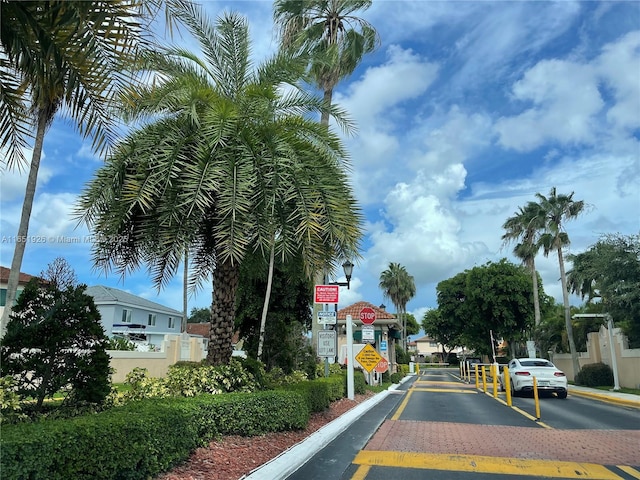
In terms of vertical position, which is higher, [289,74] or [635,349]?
[289,74]

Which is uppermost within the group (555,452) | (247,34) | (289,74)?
(247,34)

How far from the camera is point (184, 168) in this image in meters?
9.34

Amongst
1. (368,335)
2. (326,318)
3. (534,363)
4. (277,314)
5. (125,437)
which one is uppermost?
(277,314)

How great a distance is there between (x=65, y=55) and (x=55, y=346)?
11.2ft

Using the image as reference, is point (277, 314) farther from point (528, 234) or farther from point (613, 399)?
point (528, 234)

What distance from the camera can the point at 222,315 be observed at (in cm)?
995

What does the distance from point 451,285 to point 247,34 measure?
52883mm

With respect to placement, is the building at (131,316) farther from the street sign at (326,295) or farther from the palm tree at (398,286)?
the palm tree at (398,286)

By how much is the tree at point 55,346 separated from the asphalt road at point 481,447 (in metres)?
2.86

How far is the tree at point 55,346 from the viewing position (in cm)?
594

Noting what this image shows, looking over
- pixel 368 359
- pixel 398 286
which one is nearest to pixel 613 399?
pixel 368 359

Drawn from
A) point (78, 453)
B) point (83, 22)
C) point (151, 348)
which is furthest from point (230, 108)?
point (151, 348)

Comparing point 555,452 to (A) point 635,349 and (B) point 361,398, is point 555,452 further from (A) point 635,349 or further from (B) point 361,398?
(A) point 635,349

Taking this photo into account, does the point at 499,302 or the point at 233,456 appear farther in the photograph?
the point at 499,302
